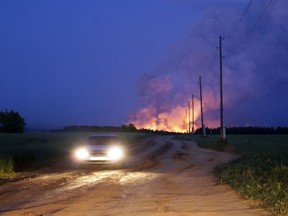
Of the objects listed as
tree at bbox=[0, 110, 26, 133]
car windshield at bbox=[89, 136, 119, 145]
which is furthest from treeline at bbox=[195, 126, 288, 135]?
car windshield at bbox=[89, 136, 119, 145]

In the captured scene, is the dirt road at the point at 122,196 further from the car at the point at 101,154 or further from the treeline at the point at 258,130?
the treeline at the point at 258,130

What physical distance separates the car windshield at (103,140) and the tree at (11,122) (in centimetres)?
9310

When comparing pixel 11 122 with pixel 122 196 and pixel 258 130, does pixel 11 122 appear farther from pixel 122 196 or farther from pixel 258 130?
pixel 122 196

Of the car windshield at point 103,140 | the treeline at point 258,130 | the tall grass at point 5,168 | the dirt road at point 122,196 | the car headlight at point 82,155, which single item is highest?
the treeline at point 258,130

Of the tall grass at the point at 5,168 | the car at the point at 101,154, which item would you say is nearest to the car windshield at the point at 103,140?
the car at the point at 101,154

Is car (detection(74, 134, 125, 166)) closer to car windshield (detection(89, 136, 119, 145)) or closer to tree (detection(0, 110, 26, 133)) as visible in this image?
car windshield (detection(89, 136, 119, 145))

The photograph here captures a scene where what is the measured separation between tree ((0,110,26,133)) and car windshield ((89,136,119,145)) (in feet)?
305

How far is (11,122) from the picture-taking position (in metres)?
119

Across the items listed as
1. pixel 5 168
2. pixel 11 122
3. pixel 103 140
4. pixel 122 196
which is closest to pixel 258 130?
pixel 11 122

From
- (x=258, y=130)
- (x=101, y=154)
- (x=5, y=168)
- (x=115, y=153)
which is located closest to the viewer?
(x=5, y=168)

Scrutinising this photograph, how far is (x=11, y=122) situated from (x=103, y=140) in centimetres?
9520

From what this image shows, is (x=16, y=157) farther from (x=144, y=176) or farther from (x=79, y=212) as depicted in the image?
(x=79, y=212)

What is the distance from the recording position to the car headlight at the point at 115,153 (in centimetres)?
2623

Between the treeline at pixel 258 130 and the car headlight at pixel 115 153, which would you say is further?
the treeline at pixel 258 130
